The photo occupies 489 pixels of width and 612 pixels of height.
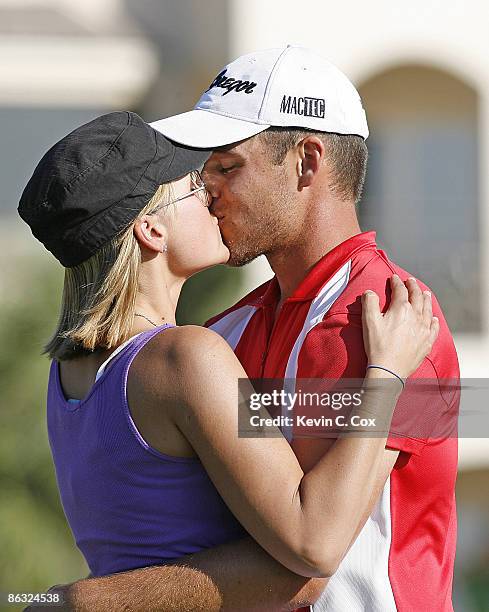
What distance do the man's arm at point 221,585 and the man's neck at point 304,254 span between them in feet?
2.59

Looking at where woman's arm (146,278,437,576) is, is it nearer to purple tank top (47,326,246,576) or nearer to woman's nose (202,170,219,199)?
purple tank top (47,326,246,576)

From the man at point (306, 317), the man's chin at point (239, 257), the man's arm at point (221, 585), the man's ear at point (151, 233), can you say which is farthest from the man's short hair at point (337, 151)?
the man's arm at point (221, 585)

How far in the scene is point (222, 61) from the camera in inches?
412

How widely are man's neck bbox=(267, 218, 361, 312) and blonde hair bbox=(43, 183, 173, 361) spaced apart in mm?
426

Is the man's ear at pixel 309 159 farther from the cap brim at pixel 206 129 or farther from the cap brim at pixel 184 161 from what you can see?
the cap brim at pixel 184 161

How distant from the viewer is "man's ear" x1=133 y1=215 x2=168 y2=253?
271cm

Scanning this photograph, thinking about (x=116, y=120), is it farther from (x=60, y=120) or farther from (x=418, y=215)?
(x=60, y=120)

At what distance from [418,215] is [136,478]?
895cm

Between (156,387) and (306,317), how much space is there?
50 centimetres

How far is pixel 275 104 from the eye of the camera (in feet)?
9.62

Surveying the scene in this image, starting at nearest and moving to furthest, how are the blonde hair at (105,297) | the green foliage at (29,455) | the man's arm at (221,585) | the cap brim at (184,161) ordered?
the man's arm at (221,585) < the blonde hair at (105,297) < the cap brim at (184,161) < the green foliage at (29,455)

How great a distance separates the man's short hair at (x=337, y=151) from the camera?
296 cm

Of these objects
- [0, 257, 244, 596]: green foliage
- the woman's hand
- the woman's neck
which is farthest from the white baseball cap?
[0, 257, 244, 596]: green foliage

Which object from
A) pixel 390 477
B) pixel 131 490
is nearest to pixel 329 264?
pixel 390 477
